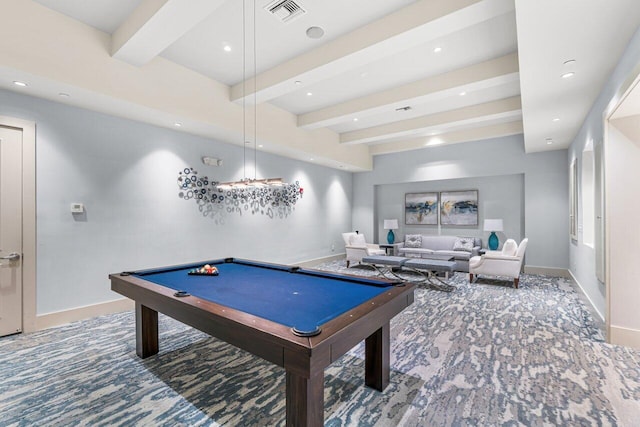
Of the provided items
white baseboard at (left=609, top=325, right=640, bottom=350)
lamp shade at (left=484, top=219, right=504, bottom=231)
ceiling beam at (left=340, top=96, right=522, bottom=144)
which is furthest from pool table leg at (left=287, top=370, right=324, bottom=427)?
lamp shade at (left=484, top=219, right=504, bottom=231)

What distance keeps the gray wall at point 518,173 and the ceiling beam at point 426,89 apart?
3.27m

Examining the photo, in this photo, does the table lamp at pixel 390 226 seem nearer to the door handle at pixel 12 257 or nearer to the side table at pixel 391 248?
Result: the side table at pixel 391 248

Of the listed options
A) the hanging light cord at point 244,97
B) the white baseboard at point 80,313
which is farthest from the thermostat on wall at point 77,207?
the hanging light cord at point 244,97

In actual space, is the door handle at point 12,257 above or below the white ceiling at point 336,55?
below

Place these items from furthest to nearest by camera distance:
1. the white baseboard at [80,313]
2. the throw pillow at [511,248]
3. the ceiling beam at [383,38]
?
the throw pillow at [511,248] → the white baseboard at [80,313] → the ceiling beam at [383,38]

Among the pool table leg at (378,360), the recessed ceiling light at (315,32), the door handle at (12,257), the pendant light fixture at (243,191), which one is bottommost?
the pool table leg at (378,360)

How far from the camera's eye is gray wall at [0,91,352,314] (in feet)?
11.8

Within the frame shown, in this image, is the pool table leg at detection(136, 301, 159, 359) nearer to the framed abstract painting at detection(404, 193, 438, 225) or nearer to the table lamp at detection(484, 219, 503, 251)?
the table lamp at detection(484, 219, 503, 251)

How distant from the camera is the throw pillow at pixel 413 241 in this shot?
7.90 meters

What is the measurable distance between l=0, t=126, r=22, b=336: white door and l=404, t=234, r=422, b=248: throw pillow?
737cm

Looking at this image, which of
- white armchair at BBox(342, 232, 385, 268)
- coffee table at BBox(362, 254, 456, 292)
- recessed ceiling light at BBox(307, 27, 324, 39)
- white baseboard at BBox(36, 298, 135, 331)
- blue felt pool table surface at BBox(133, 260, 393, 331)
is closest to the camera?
blue felt pool table surface at BBox(133, 260, 393, 331)

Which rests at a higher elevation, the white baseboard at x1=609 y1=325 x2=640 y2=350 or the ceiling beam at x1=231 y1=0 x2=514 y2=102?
the ceiling beam at x1=231 y1=0 x2=514 y2=102

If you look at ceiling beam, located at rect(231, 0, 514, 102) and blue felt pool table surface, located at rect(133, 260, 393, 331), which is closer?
blue felt pool table surface, located at rect(133, 260, 393, 331)

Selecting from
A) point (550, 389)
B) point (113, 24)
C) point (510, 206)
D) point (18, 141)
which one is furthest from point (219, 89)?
point (510, 206)
